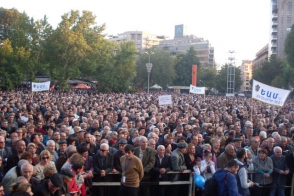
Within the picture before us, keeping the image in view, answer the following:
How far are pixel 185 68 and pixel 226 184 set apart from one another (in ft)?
258

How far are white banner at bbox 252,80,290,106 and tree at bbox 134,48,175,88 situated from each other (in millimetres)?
60154

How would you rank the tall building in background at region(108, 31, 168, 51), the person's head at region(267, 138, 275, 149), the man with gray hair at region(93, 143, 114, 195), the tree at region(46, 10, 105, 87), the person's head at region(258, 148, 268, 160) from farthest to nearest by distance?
the tall building in background at region(108, 31, 168, 51) → the tree at region(46, 10, 105, 87) → the person's head at region(267, 138, 275, 149) → the person's head at region(258, 148, 268, 160) → the man with gray hair at region(93, 143, 114, 195)

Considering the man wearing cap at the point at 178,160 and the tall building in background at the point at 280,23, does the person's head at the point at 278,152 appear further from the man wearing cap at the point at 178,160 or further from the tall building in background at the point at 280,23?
the tall building in background at the point at 280,23

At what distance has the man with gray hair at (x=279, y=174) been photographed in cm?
807

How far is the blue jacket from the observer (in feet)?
17.9

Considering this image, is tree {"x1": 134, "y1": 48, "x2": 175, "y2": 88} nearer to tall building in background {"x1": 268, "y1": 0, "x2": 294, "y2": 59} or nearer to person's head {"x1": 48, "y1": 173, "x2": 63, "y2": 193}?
tall building in background {"x1": 268, "y1": 0, "x2": 294, "y2": 59}

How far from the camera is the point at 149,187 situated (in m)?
7.99

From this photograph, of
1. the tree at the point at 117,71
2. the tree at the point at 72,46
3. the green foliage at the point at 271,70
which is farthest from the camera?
the green foliage at the point at 271,70

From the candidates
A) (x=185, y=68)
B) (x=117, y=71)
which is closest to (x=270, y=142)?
(x=117, y=71)

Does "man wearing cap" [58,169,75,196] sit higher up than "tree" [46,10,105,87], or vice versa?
"tree" [46,10,105,87]

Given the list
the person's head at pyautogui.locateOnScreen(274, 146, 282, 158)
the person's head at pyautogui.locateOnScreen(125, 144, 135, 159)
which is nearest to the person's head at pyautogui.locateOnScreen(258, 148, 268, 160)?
the person's head at pyautogui.locateOnScreen(274, 146, 282, 158)

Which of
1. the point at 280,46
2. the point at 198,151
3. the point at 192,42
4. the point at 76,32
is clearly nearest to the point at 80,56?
the point at 76,32

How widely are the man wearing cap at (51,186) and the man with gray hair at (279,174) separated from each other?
16.0 feet

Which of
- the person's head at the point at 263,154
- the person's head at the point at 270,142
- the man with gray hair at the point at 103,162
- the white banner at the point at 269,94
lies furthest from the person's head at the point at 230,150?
the white banner at the point at 269,94
